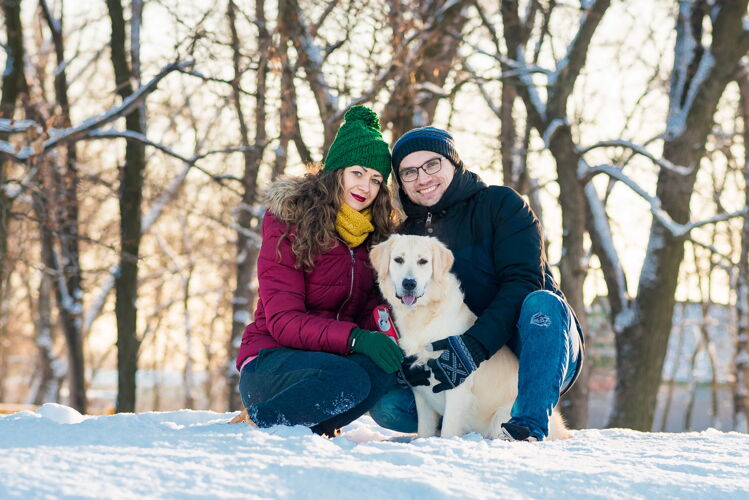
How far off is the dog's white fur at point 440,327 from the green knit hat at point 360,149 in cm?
41

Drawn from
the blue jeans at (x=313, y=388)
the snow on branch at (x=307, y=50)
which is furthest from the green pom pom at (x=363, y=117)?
the snow on branch at (x=307, y=50)

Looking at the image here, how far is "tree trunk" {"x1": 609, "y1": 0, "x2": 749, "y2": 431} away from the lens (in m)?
8.77

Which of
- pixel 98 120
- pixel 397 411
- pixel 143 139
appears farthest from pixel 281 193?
pixel 143 139

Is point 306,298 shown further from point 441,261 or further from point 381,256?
point 441,261

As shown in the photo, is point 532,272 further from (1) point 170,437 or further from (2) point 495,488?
(1) point 170,437

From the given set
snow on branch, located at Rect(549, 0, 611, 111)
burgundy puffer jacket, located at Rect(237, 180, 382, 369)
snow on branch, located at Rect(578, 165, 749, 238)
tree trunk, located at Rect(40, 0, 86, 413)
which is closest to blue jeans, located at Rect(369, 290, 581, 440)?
burgundy puffer jacket, located at Rect(237, 180, 382, 369)

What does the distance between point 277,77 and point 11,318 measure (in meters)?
23.4

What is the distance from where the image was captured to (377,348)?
3.81 meters

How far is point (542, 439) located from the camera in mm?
3766

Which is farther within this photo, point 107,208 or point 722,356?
point 722,356

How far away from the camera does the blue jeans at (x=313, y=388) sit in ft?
12.2

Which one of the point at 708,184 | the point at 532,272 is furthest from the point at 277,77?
the point at 708,184

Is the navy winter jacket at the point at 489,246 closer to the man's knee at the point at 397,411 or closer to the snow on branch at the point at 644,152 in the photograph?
the man's knee at the point at 397,411

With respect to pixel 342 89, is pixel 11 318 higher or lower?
lower
